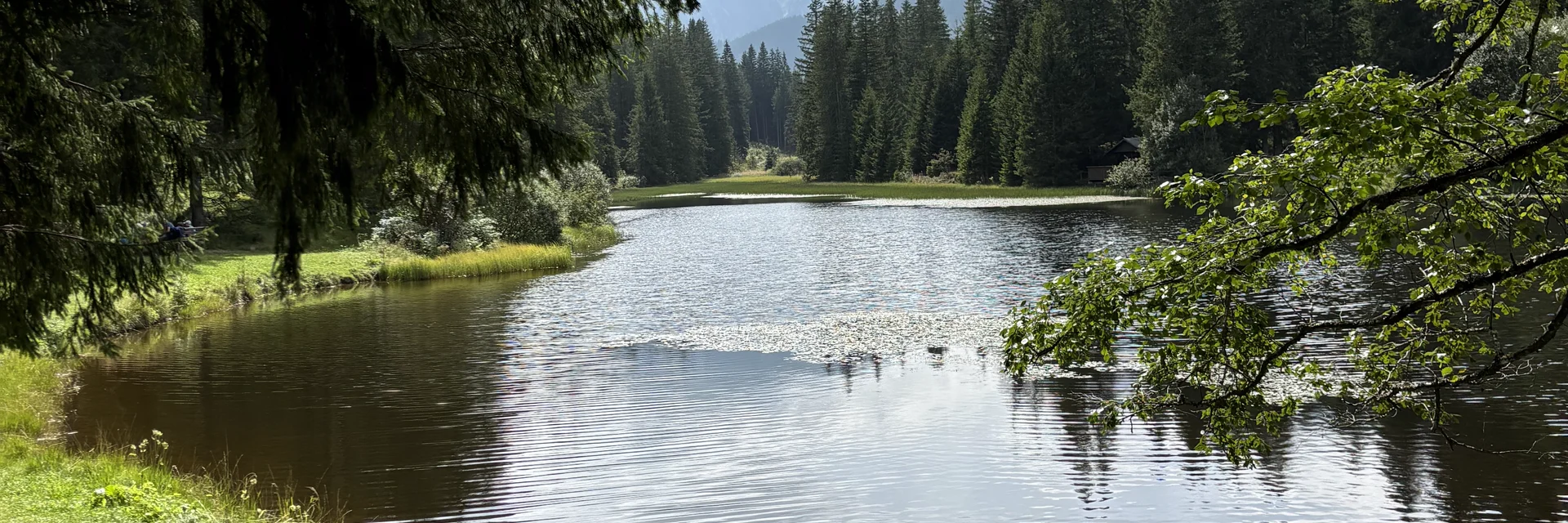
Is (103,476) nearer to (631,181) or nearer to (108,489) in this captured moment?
(108,489)

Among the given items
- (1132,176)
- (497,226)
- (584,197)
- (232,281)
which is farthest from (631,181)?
(232,281)

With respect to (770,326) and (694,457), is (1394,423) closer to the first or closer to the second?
(694,457)

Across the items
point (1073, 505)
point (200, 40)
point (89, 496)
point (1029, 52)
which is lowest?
point (1073, 505)

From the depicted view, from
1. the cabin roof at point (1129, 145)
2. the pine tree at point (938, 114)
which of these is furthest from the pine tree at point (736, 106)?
the cabin roof at point (1129, 145)

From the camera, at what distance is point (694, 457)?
11891mm

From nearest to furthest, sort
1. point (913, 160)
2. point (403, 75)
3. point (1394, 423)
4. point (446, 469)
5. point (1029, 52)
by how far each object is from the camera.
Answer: point (403, 75) < point (446, 469) < point (1394, 423) < point (1029, 52) < point (913, 160)

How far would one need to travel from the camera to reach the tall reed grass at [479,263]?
1259 inches

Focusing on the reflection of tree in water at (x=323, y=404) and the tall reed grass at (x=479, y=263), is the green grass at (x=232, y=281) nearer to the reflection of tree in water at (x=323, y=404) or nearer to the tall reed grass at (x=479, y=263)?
the tall reed grass at (x=479, y=263)

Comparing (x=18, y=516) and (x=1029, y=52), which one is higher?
(x=1029, y=52)

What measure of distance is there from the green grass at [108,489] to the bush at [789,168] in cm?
11449

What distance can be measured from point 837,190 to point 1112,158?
27.7 meters

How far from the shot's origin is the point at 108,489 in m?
8.53

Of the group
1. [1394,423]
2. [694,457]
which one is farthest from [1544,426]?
[694,457]

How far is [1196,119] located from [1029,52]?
8199 centimetres
